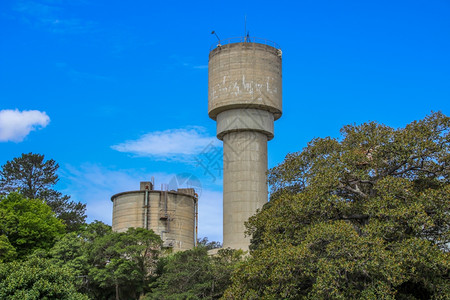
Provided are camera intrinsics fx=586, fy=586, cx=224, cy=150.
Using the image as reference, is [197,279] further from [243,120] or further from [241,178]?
[243,120]

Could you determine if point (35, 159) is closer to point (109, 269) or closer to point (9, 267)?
point (109, 269)

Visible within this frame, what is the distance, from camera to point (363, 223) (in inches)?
1017

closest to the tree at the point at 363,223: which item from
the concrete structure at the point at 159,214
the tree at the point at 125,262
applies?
the tree at the point at 125,262

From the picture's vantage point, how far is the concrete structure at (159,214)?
5569cm

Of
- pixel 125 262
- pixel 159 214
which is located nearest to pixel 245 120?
pixel 159 214

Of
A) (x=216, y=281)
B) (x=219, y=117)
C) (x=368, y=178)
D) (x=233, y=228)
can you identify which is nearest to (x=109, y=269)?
(x=216, y=281)

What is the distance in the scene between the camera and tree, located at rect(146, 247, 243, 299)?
3436 cm

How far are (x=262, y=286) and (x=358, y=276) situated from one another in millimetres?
4165

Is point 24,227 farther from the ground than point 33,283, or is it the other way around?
point 24,227

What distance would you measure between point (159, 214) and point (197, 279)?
2099 cm

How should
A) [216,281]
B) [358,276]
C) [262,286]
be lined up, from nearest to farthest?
[358,276], [262,286], [216,281]

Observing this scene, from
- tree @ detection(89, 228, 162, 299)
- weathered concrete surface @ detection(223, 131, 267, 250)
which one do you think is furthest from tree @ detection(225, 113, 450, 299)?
weathered concrete surface @ detection(223, 131, 267, 250)

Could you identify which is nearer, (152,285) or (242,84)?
(152,285)

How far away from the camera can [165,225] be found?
2200 inches
